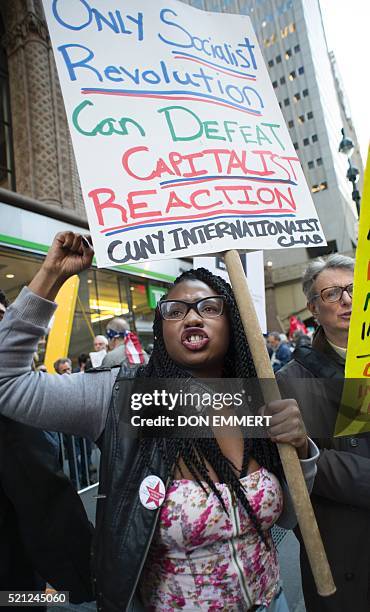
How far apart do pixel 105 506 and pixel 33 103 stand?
13.6 meters

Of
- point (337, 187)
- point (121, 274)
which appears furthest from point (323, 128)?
point (121, 274)

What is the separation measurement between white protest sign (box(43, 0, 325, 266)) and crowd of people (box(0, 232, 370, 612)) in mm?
182

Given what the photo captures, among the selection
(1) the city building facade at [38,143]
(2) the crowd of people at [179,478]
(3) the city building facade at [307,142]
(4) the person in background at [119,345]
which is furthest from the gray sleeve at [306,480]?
(3) the city building facade at [307,142]

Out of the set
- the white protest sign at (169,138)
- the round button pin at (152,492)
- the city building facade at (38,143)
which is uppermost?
the city building facade at (38,143)

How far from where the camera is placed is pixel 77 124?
4.88 ft

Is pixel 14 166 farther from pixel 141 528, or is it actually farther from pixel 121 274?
pixel 141 528

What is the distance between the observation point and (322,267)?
1963mm

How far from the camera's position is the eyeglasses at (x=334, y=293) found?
6.02 feet

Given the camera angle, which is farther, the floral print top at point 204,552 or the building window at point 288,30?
the building window at point 288,30

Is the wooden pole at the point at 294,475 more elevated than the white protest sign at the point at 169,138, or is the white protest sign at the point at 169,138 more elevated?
the white protest sign at the point at 169,138

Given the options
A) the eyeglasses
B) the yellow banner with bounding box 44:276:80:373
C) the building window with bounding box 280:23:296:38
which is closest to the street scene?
the eyeglasses

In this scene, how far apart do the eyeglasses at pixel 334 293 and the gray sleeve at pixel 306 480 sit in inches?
29.5

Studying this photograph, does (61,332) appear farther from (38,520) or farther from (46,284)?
(46,284)

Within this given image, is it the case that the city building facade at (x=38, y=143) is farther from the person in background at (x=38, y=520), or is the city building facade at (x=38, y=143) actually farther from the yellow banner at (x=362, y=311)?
the yellow banner at (x=362, y=311)
